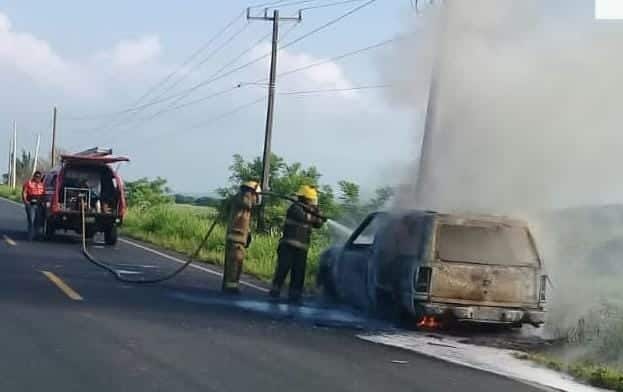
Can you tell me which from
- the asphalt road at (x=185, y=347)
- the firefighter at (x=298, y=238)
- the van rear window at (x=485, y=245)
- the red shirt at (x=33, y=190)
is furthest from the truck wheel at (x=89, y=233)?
the van rear window at (x=485, y=245)

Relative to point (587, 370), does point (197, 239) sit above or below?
above

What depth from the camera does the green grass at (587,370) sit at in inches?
374

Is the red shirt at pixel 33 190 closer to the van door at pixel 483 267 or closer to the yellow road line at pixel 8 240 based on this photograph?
the yellow road line at pixel 8 240

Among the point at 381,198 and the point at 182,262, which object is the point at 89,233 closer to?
the point at 182,262

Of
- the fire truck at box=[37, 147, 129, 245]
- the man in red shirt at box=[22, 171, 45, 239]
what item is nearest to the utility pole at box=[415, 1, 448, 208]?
the fire truck at box=[37, 147, 129, 245]

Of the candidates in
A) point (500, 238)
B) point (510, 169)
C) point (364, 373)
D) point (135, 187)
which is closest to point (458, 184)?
point (510, 169)

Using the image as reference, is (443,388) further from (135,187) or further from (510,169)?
(135,187)

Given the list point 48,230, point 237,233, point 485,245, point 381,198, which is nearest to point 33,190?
point 48,230

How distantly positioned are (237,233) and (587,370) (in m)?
7.01

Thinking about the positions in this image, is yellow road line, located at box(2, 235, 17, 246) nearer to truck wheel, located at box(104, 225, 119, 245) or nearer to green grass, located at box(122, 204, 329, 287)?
truck wheel, located at box(104, 225, 119, 245)

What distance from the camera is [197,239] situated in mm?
27625

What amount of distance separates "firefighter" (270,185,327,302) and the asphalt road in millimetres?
455

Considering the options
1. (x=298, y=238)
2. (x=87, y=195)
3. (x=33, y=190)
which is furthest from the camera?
(x=33, y=190)

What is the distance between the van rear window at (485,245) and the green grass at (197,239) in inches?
223
